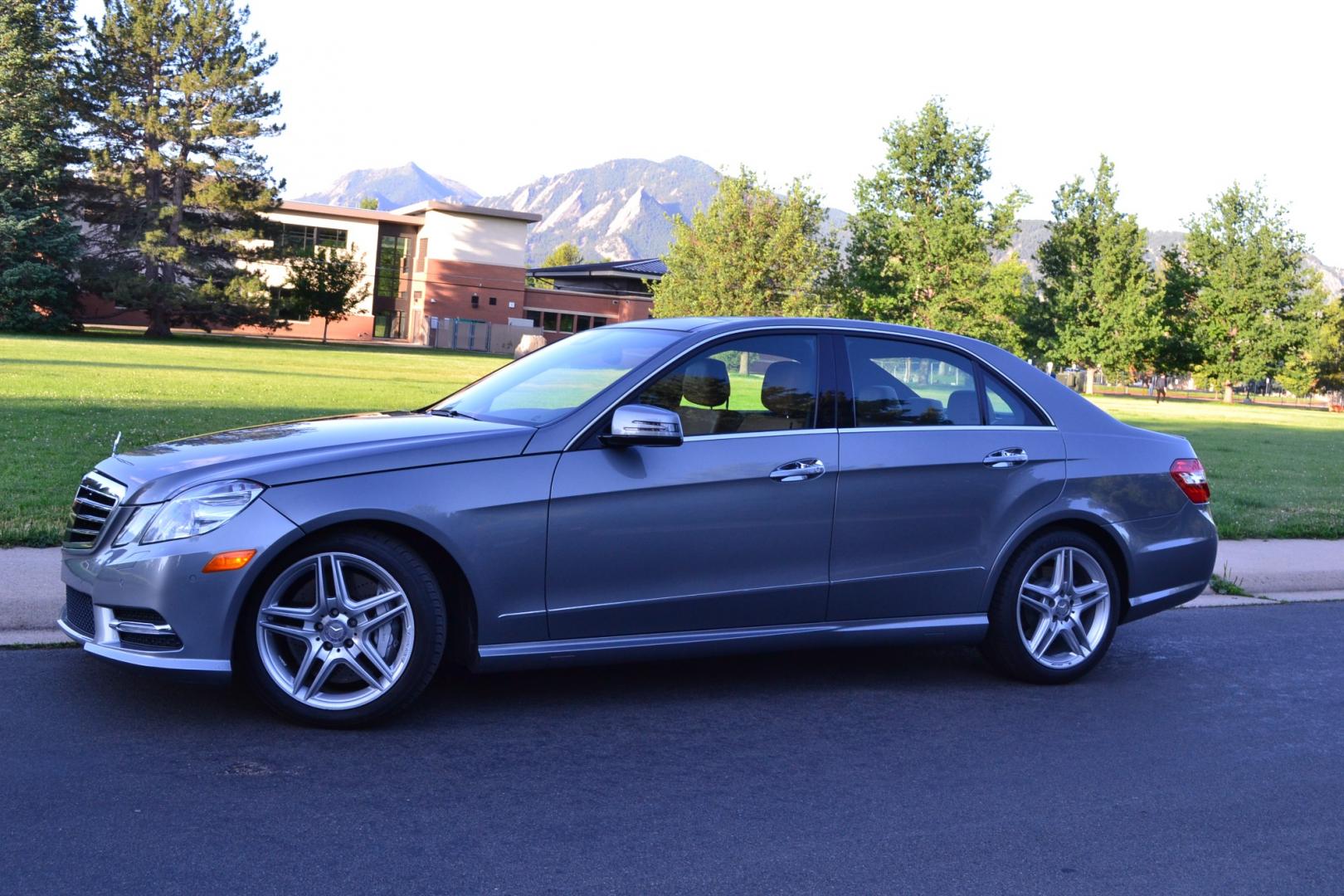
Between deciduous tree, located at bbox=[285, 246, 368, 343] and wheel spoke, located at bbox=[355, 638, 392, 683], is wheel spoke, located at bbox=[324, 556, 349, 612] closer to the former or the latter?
wheel spoke, located at bbox=[355, 638, 392, 683]

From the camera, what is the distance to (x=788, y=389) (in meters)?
5.71

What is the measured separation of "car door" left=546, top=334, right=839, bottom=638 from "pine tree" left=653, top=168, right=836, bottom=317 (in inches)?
2363

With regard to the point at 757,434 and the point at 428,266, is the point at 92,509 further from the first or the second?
the point at 428,266

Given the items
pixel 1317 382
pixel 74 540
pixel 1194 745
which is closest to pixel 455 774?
pixel 74 540

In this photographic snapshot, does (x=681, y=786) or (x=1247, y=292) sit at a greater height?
(x=1247, y=292)

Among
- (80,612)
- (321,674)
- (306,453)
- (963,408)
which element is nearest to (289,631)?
(321,674)

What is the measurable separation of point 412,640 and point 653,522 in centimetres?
104

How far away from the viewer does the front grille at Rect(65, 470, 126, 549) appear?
484cm

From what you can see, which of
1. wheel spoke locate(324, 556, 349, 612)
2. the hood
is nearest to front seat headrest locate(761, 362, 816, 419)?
the hood

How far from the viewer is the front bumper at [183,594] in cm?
453

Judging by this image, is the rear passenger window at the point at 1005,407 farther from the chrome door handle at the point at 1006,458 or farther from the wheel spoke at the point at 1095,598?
the wheel spoke at the point at 1095,598

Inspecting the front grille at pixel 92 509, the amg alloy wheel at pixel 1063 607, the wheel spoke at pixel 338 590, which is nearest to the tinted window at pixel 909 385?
the amg alloy wheel at pixel 1063 607

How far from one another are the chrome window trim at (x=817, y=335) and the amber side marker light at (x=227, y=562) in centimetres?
127

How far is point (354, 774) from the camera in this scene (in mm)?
4379
